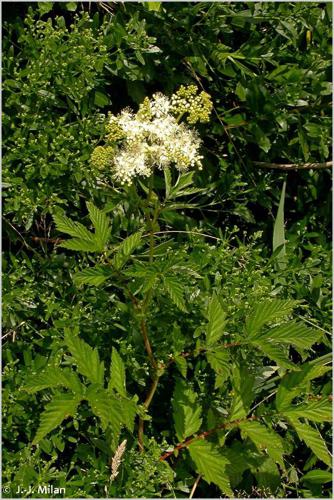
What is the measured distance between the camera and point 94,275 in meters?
1.44

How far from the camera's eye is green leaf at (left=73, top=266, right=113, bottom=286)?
1420 millimetres

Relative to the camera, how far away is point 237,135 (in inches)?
81.4

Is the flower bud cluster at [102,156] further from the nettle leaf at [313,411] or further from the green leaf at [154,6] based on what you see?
the nettle leaf at [313,411]

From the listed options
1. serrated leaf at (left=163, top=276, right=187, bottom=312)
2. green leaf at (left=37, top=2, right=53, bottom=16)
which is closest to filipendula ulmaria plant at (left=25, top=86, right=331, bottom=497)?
serrated leaf at (left=163, top=276, right=187, bottom=312)

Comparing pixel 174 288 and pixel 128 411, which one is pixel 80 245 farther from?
pixel 128 411

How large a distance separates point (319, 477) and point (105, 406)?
764mm

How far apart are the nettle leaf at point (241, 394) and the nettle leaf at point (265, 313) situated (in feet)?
0.38

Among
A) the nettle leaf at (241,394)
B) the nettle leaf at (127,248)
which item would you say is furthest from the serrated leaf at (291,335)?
the nettle leaf at (127,248)

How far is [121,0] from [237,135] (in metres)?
0.52

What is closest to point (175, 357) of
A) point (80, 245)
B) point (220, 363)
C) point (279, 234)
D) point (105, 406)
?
point (220, 363)

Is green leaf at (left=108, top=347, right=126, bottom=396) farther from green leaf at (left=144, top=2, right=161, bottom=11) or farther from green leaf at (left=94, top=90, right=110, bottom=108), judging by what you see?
green leaf at (left=144, top=2, right=161, bottom=11)

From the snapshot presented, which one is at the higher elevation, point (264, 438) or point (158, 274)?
point (158, 274)

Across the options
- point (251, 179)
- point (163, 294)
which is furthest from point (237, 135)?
point (163, 294)

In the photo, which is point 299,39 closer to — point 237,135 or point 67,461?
point 237,135
